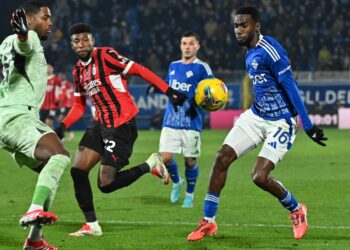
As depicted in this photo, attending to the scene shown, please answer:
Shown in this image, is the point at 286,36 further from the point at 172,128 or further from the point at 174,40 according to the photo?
the point at 172,128

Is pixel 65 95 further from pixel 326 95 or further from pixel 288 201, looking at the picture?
pixel 288 201

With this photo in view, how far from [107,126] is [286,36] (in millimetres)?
25896

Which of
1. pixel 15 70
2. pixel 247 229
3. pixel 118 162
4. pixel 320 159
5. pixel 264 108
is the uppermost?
pixel 15 70

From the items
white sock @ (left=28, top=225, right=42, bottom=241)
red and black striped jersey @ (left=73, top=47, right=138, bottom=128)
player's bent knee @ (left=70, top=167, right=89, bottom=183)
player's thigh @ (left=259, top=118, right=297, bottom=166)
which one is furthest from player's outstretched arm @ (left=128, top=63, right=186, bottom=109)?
white sock @ (left=28, top=225, right=42, bottom=241)

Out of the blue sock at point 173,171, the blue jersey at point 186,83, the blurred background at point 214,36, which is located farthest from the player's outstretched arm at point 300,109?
the blurred background at point 214,36

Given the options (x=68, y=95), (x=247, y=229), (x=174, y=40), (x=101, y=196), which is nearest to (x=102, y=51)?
(x=247, y=229)

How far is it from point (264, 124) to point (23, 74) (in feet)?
8.60

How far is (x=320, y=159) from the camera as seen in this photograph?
744 inches

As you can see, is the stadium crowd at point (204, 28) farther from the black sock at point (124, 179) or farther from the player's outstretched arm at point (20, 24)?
the player's outstretched arm at point (20, 24)

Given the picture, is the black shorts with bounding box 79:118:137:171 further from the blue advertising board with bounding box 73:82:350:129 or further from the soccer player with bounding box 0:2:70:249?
the blue advertising board with bounding box 73:82:350:129

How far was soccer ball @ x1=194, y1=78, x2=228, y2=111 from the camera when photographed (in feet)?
32.0

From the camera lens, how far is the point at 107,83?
31.3 ft

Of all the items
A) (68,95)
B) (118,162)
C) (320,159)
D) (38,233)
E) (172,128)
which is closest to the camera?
(38,233)

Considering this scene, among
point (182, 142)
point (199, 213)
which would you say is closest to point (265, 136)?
point (199, 213)
